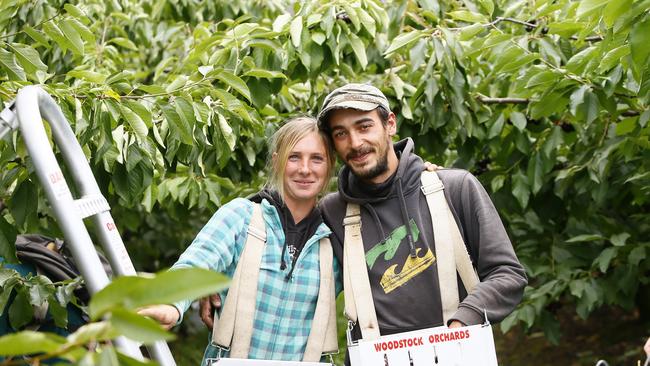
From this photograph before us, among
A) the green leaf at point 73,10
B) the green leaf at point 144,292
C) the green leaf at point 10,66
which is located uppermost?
the green leaf at point 73,10

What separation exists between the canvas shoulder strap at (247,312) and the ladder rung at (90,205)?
0.97m

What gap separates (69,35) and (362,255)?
143 cm

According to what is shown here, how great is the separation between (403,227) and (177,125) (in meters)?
0.93

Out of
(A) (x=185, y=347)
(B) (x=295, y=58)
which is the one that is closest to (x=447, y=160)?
(B) (x=295, y=58)

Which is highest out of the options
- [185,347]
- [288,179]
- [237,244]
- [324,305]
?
[288,179]

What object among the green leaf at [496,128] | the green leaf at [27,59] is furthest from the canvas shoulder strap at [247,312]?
the green leaf at [496,128]

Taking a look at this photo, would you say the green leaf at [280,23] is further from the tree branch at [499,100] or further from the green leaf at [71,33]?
the tree branch at [499,100]

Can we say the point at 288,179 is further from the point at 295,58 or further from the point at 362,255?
the point at 295,58

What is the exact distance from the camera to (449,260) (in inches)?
111

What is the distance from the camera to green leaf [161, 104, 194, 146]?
3209 millimetres

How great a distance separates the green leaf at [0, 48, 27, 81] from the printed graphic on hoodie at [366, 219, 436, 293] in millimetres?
1401

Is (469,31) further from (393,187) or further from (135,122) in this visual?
(135,122)

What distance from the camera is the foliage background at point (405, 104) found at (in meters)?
3.22

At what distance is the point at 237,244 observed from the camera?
2787 mm
